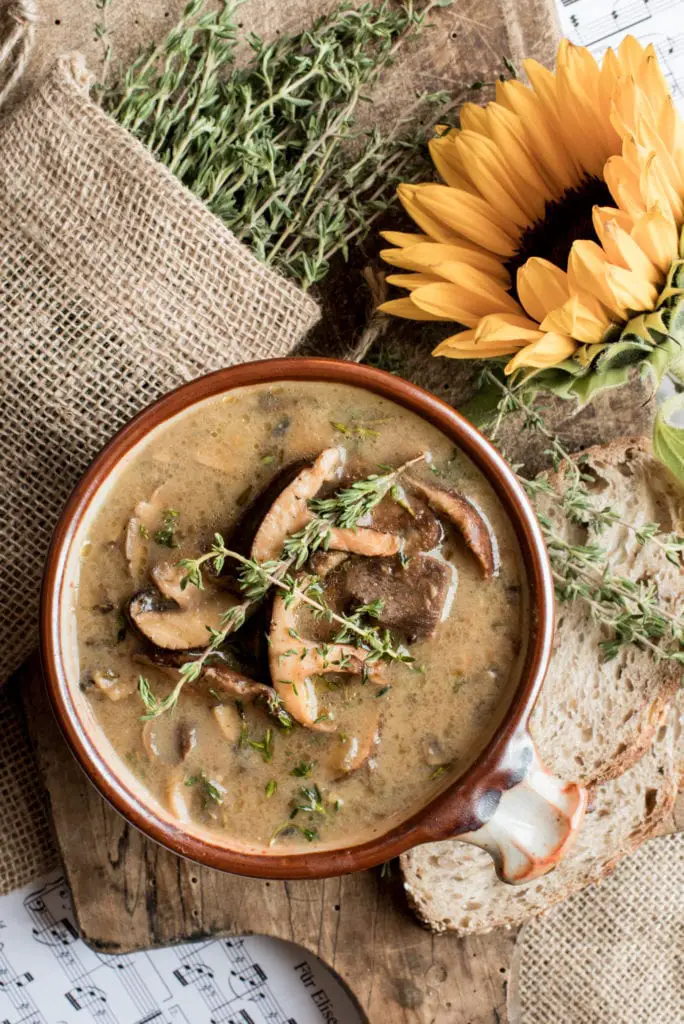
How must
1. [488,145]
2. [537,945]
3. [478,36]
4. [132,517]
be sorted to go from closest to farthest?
[132,517] → [488,145] → [478,36] → [537,945]

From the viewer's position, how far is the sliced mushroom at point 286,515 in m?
1.77

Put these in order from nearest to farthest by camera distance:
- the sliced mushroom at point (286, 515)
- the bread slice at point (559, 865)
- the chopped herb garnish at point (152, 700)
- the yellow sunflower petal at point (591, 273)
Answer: the chopped herb garnish at point (152, 700)
the sliced mushroom at point (286, 515)
the yellow sunflower petal at point (591, 273)
the bread slice at point (559, 865)

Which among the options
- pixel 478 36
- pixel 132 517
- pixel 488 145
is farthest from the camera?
pixel 478 36

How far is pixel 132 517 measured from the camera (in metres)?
1.83

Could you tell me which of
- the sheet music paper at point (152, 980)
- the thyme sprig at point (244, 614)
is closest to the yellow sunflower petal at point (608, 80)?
the thyme sprig at point (244, 614)

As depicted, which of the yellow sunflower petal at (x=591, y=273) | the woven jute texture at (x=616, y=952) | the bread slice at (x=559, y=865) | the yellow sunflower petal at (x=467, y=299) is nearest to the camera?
the yellow sunflower petal at (x=591, y=273)

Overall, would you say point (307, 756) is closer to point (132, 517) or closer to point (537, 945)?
point (132, 517)

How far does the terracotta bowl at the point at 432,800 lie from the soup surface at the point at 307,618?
0.09ft

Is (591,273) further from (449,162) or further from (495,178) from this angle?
(449,162)

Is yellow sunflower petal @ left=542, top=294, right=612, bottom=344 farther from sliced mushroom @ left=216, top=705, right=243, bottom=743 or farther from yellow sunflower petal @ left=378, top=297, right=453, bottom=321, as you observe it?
sliced mushroom @ left=216, top=705, right=243, bottom=743

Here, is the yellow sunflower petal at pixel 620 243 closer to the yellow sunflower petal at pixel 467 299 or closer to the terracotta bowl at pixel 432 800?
the yellow sunflower petal at pixel 467 299

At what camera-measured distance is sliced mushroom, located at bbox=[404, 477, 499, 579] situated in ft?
6.01

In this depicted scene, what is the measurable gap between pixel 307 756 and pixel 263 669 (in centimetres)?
19

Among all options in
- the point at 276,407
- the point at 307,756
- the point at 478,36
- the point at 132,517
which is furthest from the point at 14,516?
the point at 478,36
